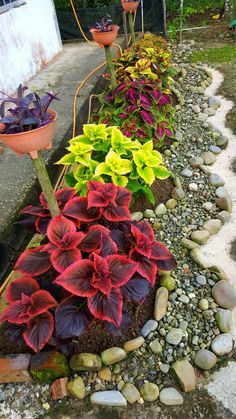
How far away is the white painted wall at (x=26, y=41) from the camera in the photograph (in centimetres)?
395

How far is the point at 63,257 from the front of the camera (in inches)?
61.7

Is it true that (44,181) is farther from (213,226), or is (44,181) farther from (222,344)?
(213,226)

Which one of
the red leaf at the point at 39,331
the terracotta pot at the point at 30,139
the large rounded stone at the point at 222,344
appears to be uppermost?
the terracotta pot at the point at 30,139

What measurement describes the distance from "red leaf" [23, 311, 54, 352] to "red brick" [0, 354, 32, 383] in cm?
23

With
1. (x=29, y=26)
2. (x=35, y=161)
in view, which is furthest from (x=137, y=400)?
(x=29, y=26)

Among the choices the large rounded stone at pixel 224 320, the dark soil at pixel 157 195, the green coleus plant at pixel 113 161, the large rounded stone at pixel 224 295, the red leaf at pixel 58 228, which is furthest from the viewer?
the dark soil at pixel 157 195

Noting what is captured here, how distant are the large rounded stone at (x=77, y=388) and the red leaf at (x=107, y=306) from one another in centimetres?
44

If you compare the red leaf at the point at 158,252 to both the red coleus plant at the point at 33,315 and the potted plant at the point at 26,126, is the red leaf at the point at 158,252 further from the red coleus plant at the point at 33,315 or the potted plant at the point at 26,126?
the potted plant at the point at 26,126

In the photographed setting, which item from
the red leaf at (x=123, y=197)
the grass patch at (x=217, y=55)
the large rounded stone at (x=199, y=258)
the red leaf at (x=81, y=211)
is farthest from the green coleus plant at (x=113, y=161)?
the grass patch at (x=217, y=55)

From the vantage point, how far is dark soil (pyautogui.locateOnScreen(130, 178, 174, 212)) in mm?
2623

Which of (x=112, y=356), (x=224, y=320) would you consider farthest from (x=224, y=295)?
(x=112, y=356)

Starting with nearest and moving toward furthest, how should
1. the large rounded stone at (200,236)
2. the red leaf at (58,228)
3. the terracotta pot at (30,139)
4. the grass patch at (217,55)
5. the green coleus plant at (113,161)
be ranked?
the terracotta pot at (30,139) < the red leaf at (58,228) < the green coleus plant at (113,161) < the large rounded stone at (200,236) < the grass patch at (217,55)

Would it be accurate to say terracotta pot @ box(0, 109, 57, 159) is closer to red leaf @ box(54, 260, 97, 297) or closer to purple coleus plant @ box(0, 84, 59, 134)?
purple coleus plant @ box(0, 84, 59, 134)

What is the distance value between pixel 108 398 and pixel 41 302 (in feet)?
1.85
